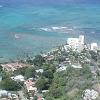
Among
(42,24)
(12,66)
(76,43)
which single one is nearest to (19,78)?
(12,66)

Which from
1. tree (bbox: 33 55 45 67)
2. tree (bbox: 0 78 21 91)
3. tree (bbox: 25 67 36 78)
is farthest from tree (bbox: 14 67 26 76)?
tree (bbox: 0 78 21 91)

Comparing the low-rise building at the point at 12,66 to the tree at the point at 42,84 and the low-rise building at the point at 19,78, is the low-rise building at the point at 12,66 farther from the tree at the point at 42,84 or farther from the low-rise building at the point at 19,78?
the tree at the point at 42,84

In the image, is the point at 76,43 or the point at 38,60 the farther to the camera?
the point at 76,43

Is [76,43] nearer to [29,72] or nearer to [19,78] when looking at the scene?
[29,72]

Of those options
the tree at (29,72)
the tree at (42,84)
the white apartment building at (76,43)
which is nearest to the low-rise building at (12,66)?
the tree at (29,72)

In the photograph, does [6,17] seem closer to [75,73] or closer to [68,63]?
[68,63]

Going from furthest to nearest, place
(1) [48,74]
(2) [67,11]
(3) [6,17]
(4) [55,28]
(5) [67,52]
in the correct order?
1. (2) [67,11]
2. (3) [6,17]
3. (4) [55,28]
4. (5) [67,52]
5. (1) [48,74]

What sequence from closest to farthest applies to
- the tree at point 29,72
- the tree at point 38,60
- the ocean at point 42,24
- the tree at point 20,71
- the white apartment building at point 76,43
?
the tree at point 29,72 < the tree at point 20,71 < the tree at point 38,60 < the white apartment building at point 76,43 < the ocean at point 42,24

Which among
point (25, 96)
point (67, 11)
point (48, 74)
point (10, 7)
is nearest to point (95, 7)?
point (67, 11)
